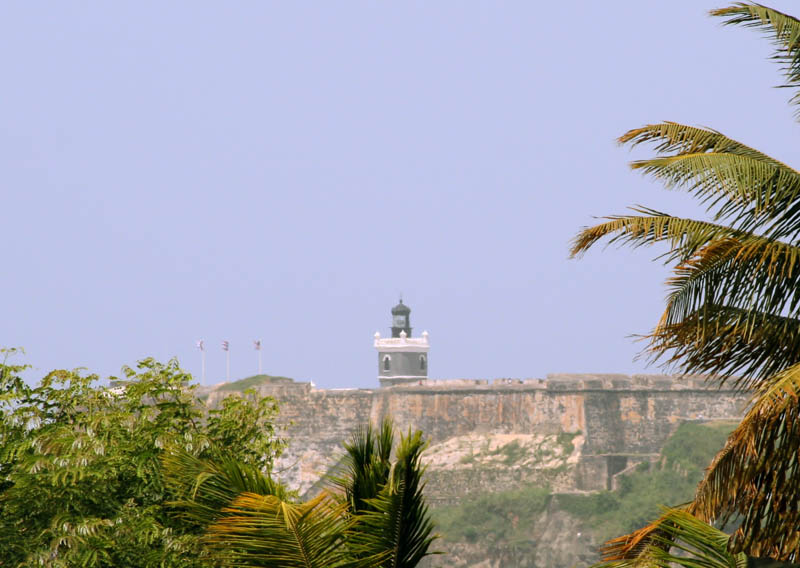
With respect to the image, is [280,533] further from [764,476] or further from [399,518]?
[764,476]

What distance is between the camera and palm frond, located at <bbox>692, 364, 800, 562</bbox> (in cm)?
599

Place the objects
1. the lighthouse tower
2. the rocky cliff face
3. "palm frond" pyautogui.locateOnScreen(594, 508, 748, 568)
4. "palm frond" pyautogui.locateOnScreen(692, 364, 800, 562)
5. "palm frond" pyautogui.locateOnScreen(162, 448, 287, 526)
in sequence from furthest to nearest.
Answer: the lighthouse tower < the rocky cliff face < "palm frond" pyautogui.locateOnScreen(162, 448, 287, 526) < "palm frond" pyautogui.locateOnScreen(692, 364, 800, 562) < "palm frond" pyautogui.locateOnScreen(594, 508, 748, 568)

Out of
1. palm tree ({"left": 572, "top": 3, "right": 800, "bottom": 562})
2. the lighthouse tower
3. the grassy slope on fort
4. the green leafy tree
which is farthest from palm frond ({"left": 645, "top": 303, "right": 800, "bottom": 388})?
the lighthouse tower

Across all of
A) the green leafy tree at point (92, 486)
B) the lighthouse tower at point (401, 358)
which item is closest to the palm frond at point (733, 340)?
the green leafy tree at point (92, 486)

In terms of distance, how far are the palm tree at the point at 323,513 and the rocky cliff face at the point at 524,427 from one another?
218ft

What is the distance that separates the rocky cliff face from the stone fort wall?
54 millimetres

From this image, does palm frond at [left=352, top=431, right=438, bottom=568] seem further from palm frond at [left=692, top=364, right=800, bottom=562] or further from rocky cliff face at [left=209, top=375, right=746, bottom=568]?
rocky cliff face at [left=209, top=375, right=746, bottom=568]

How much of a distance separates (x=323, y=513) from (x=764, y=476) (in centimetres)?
204

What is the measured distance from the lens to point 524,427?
246 feet

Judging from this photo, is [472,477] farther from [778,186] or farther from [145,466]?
[778,186]

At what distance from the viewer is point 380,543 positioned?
639 centimetres

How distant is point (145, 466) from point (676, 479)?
204 feet

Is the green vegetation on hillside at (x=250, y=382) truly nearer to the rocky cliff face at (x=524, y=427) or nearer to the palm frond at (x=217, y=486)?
the rocky cliff face at (x=524, y=427)

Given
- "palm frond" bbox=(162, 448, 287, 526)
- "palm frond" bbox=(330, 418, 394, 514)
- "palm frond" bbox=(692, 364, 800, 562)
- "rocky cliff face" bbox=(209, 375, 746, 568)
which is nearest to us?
"palm frond" bbox=(692, 364, 800, 562)
